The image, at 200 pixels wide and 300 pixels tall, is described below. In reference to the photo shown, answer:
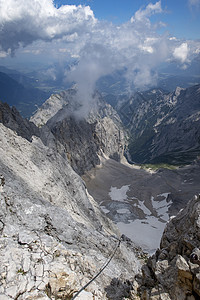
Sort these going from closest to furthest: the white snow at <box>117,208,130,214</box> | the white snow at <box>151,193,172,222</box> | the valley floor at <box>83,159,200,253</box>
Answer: the valley floor at <box>83,159,200,253</box>, the white snow at <box>117,208,130,214</box>, the white snow at <box>151,193,172,222</box>

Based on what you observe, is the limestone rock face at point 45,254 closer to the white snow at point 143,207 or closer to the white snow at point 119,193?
the white snow at point 143,207

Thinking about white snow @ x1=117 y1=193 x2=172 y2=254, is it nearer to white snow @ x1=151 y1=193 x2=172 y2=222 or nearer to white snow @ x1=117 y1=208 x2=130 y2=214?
white snow @ x1=151 y1=193 x2=172 y2=222

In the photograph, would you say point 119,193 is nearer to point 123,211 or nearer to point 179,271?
point 123,211

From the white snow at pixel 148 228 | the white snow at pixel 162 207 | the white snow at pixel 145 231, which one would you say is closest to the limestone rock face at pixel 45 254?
the white snow at pixel 148 228

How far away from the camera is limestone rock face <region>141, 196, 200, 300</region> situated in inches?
484

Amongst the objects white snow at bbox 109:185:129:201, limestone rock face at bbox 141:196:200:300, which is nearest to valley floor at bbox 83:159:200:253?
white snow at bbox 109:185:129:201

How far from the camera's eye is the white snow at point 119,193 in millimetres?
119438

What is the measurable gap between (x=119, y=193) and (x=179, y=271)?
115m

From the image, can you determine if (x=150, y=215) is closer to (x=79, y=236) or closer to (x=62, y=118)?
(x=79, y=236)

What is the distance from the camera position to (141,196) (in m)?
119

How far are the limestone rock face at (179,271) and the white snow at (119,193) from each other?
337 feet

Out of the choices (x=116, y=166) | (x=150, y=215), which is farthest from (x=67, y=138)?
(x=150, y=215)

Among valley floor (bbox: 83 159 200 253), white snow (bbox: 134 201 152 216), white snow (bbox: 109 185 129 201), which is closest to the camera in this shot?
valley floor (bbox: 83 159 200 253)

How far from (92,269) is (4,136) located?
34.2 m
